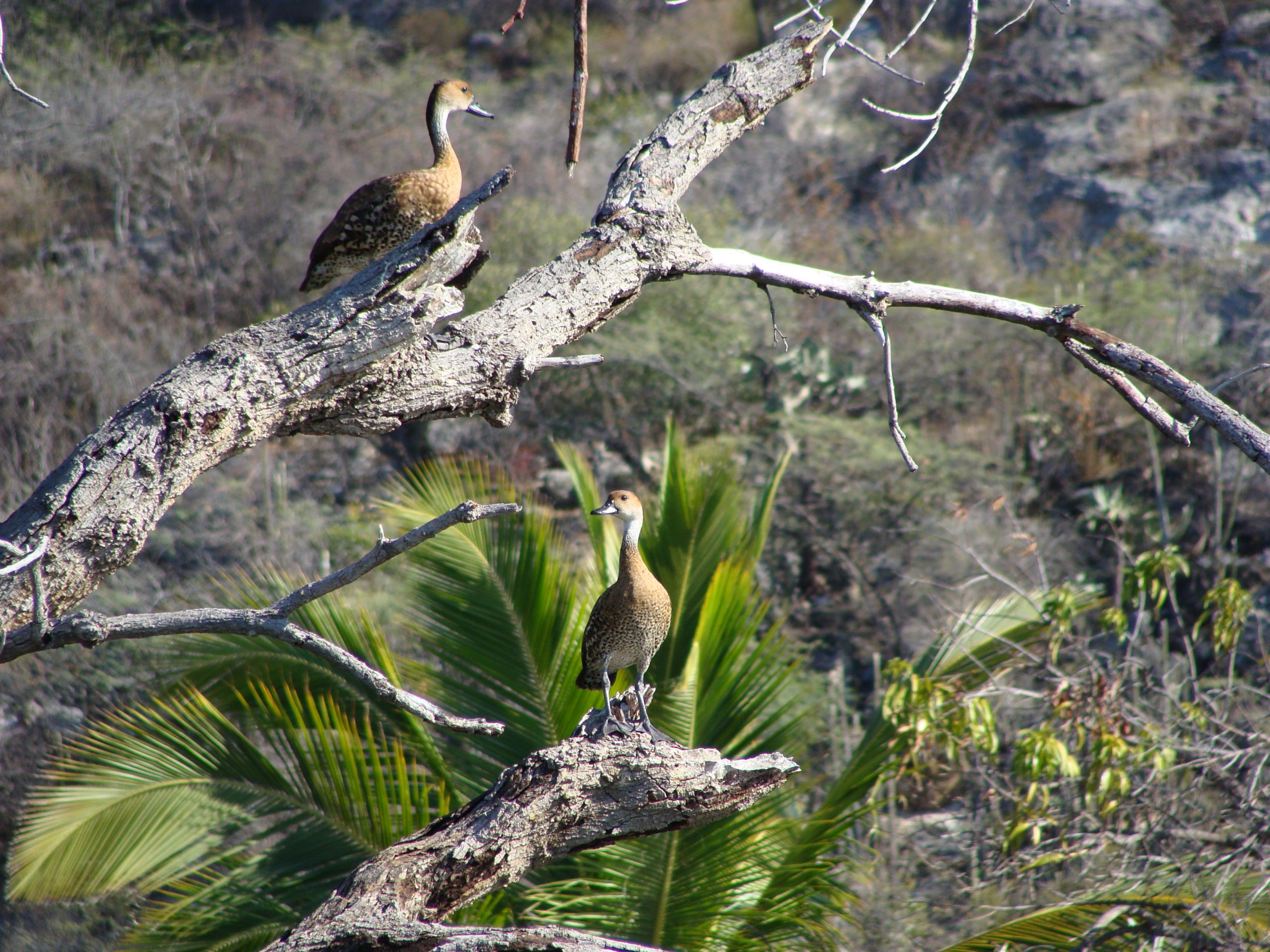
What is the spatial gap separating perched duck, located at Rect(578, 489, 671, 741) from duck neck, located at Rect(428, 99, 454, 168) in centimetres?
157

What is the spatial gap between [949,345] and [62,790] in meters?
10.0

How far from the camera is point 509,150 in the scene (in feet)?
56.9

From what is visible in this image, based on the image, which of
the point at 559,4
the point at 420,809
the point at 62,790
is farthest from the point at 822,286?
the point at 559,4

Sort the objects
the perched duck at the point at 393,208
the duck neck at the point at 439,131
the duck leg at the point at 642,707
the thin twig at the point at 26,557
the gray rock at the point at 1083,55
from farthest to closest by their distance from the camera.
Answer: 1. the gray rock at the point at 1083,55
2. the duck neck at the point at 439,131
3. the perched duck at the point at 393,208
4. the duck leg at the point at 642,707
5. the thin twig at the point at 26,557

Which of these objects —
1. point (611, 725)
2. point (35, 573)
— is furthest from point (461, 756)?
point (35, 573)

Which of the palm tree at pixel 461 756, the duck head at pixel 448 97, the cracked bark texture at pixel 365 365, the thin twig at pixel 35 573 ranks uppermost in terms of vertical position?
the duck head at pixel 448 97

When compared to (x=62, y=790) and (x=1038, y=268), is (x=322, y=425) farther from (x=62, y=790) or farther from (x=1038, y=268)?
(x=1038, y=268)

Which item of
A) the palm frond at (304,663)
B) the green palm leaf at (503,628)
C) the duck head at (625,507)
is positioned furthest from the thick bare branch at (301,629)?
the palm frond at (304,663)

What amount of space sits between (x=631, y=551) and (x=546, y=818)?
1.65 metres

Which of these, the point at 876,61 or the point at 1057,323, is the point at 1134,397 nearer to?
the point at 1057,323

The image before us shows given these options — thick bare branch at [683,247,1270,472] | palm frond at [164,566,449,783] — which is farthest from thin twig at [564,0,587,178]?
palm frond at [164,566,449,783]

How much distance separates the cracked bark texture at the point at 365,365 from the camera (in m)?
1.77

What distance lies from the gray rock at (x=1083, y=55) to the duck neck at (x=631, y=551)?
1581 cm

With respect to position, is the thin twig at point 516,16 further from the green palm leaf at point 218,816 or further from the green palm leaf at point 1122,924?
the green palm leaf at point 1122,924
